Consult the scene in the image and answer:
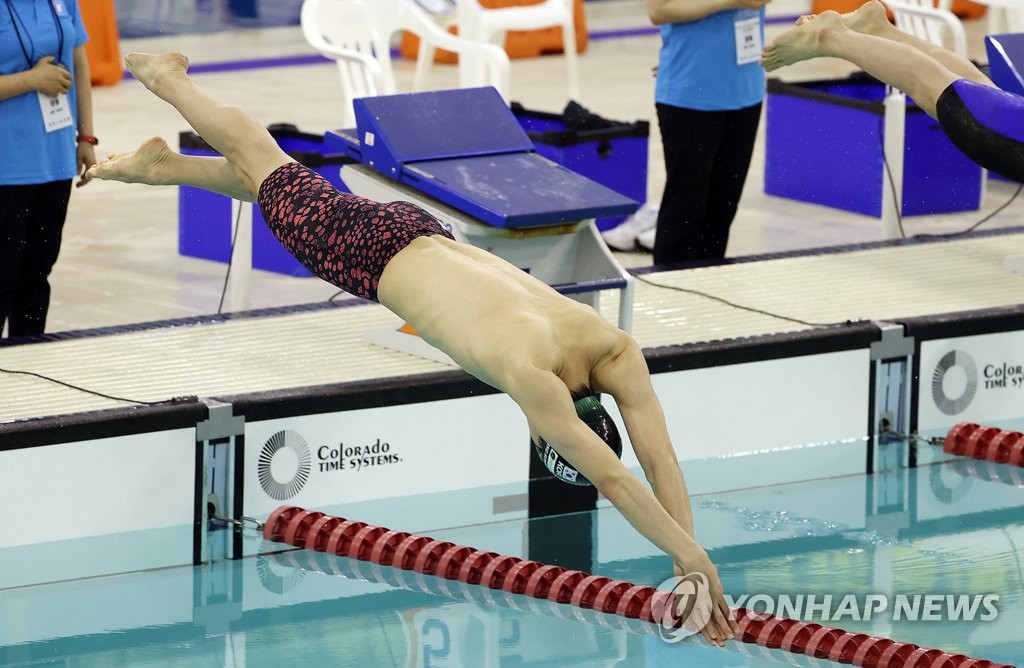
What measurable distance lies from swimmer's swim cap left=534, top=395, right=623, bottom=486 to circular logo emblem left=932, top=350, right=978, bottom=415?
2322mm

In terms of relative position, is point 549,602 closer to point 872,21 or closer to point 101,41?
point 872,21

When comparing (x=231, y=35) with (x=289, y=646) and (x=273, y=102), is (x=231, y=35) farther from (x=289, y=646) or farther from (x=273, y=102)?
(x=289, y=646)

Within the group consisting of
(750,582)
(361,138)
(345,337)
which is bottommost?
(750,582)

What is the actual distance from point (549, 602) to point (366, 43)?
11.1 ft

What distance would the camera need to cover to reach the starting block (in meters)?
4.76

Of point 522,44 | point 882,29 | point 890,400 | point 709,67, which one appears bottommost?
point 890,400

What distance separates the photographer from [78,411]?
4.44 metres

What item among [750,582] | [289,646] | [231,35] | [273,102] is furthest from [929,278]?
[231,35]

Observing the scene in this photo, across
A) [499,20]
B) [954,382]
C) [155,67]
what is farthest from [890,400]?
[499,20]

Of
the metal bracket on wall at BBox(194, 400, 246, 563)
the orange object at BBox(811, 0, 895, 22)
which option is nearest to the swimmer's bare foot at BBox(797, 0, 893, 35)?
the metal bracket on wall at BBox(194, 400, 246, 563)

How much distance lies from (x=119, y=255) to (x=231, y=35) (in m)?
5.95

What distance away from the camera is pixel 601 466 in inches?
130

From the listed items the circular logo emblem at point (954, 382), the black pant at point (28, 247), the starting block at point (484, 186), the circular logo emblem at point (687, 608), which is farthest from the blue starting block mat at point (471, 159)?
the circular logo emblem at point (954, 382)

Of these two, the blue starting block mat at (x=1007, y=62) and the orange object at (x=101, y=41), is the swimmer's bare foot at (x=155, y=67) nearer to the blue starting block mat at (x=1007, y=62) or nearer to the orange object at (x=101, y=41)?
the blue starting block mat at (x=1007, y=62)
